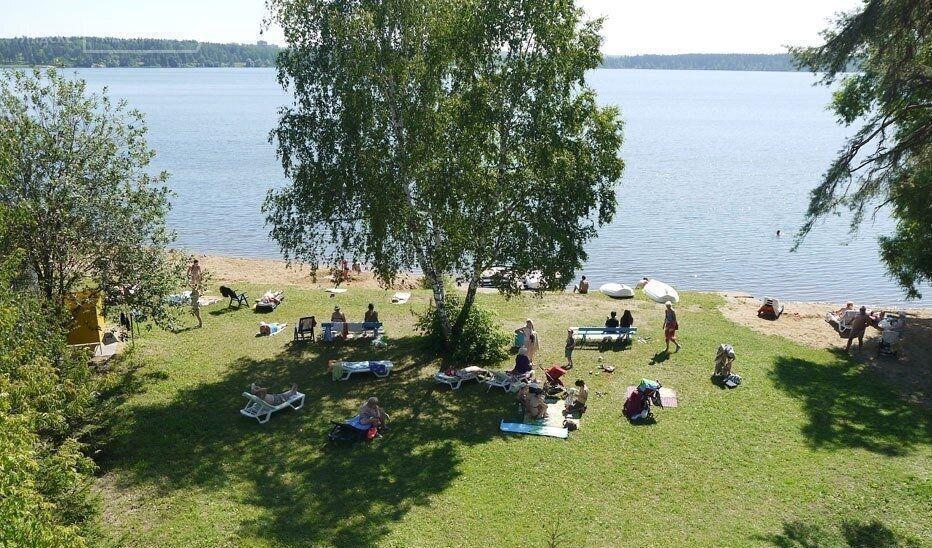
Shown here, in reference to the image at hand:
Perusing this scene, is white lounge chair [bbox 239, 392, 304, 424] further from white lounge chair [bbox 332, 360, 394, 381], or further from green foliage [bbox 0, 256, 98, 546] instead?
green foliage [bbox 0, 256, 98, 546]

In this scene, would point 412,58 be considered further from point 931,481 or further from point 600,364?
point 931,481

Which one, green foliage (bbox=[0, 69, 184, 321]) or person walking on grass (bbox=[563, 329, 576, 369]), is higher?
green foliage (bbox=[0, 69, 184, 321])

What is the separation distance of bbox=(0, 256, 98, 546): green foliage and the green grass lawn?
1789 millimetres

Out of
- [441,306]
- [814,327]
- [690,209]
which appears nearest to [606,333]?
[441,306]

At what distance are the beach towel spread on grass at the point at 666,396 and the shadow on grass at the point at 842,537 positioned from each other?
5244 millimetres

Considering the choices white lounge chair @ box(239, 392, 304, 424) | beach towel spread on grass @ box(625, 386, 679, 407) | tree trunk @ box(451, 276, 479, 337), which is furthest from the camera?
tree trunk @ box(451, 276, 479, 337)

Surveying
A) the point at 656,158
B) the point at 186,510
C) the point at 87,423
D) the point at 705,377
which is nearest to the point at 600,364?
the point at 705,377

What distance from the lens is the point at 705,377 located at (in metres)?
19.7

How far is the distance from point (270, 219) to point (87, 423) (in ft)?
26.5

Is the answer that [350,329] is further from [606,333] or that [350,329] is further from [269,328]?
[606,333]

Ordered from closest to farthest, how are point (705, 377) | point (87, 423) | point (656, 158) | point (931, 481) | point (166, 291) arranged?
point (931, 481), point (87, 423), point (166, 291), point (705, 377), point (656, 158)

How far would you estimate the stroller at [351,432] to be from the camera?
15.5 metres

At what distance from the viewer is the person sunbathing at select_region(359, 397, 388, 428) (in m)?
15.8

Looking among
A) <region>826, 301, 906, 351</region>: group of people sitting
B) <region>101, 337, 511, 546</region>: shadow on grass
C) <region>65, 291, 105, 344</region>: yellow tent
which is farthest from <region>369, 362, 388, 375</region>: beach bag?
<region>826, 301, 906, 351</region>: group of people sitting
